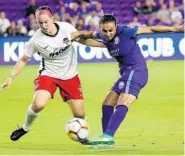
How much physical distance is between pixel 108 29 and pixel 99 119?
172 inches

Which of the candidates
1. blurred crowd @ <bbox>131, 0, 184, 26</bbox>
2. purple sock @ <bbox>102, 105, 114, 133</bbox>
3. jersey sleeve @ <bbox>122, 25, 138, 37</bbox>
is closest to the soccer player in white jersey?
purple sock @ <bbox>102, 105, 114, 133</bbox>

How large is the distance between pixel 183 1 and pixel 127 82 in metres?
21.3

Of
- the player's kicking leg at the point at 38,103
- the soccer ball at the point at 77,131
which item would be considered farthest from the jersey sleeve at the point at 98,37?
the soccer ball at the point at 77,131

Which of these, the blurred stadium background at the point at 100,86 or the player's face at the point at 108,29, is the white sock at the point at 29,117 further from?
the player's face at the point at 108,29

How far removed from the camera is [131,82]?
11.1 meters

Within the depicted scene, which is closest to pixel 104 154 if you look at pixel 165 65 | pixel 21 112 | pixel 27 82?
pixel 21 112

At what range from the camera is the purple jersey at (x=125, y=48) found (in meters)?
11.2

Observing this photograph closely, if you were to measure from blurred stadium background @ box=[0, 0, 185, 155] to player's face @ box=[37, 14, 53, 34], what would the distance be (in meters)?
1.74

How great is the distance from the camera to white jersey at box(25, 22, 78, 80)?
11539mm

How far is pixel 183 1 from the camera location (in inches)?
1257

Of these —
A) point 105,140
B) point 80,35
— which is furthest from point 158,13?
point 105,140

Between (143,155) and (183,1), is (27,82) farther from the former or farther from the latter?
(143,155)

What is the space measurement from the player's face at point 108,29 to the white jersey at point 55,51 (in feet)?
2.35

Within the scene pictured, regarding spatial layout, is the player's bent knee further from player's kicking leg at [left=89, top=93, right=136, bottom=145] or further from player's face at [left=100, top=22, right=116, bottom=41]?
player's face at [left=100, top=22, right=116, bottom=41]
